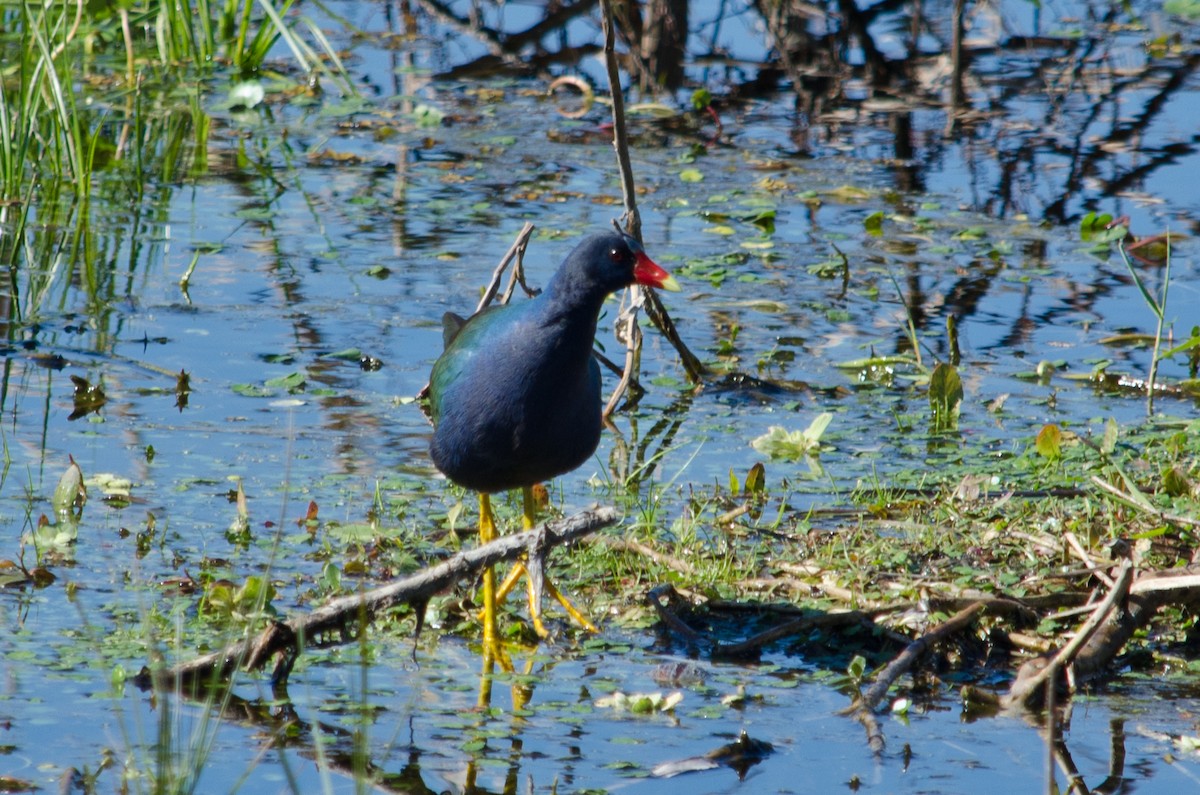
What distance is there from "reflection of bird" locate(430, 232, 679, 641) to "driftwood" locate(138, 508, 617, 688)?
0.36m

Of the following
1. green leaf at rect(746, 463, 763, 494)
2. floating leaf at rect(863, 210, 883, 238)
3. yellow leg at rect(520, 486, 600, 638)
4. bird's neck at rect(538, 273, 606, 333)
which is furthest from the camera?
floating leaf at rect(863, 210, 883, 238)

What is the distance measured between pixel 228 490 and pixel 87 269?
6.63 ft

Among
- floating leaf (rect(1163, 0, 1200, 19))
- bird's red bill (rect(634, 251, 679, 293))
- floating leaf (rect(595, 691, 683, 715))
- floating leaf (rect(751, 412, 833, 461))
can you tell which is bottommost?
floating leaf (rect(595, 691, 683, 715))

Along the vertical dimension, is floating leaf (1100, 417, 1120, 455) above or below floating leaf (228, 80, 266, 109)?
below

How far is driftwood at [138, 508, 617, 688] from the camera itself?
129 inches

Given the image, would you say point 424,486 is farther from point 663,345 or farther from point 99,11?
point 99,11

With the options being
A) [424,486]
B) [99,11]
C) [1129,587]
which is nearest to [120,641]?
[424,486]

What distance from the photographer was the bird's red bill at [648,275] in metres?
3.98

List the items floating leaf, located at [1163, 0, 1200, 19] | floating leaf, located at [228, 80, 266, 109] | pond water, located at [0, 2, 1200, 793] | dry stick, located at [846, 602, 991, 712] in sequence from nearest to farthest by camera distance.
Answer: pond water, located at [0, 2, 1200, 793], dry stick, located at [846, 602, 991, 712], floating leaf, located at [228, 80, 266, 109], floating leaf, located at [1163, 0, 1200, 19]

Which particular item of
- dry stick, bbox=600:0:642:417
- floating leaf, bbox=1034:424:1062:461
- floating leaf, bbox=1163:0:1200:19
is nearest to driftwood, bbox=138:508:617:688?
dry stick, bbox=600:0:642:417

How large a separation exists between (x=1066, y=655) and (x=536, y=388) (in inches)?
50.8

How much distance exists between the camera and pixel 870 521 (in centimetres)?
429

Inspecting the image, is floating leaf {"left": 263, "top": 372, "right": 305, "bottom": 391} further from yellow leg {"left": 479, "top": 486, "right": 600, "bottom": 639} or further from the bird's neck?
the bird's neck

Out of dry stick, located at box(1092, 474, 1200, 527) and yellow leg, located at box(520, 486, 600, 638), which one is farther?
dry stick, located at box(1092, 474, 1200, 527)
